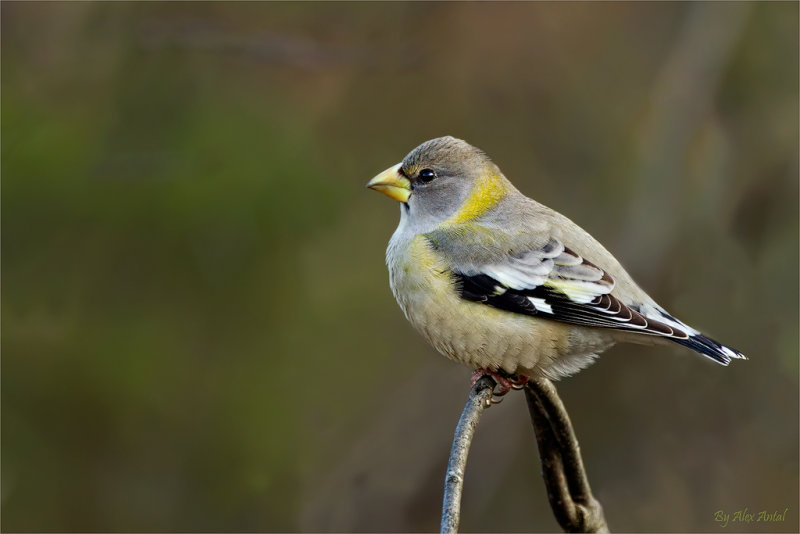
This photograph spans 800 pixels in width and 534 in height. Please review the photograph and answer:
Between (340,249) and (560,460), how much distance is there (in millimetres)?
3387

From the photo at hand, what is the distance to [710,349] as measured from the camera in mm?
3879

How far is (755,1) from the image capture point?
6621mm

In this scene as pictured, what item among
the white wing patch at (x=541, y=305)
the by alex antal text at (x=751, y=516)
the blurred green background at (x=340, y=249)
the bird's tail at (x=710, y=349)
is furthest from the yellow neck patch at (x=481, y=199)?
the by alex antal text at (x=751, y=516)

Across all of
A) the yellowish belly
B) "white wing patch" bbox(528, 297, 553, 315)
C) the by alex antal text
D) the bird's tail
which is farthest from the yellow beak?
the by alex antal text

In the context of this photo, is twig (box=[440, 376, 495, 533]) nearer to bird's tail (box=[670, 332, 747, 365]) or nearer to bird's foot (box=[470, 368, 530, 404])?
bird's foot (box=[470, 368, 530, 404])

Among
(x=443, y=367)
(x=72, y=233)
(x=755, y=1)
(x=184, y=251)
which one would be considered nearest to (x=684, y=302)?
(x=443, y=367)

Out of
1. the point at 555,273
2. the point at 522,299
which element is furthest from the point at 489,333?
the point at 555,273

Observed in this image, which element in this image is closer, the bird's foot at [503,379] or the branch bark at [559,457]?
the branch bark at [559,457]

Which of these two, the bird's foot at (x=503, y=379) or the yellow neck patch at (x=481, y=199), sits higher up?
the yellow neck patch at (x=481, y=199)

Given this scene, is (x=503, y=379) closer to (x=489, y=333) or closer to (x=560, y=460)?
(x=489, y=333)

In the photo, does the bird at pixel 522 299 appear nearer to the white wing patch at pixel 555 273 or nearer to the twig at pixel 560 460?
the white wing patch at pixel 555 273

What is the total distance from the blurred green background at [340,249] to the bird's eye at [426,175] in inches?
48.0

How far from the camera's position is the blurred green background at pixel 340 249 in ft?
19.1

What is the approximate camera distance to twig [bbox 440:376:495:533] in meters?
3.03
